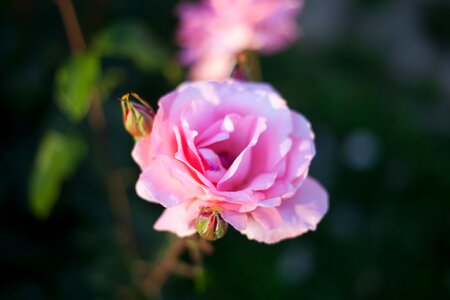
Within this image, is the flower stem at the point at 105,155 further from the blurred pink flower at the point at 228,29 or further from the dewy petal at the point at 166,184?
the dewy petal at the point at 166,184

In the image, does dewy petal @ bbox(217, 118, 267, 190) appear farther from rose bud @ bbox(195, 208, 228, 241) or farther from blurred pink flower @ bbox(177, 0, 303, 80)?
blurred pink flower @ bbox(177, 0, 303, 80)

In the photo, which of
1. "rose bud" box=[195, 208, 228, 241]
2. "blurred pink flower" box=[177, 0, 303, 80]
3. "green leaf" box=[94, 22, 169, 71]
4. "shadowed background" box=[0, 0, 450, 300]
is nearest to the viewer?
"rose bud" box=[195, 208, 228, 241]

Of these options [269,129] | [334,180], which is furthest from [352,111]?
[269,129]

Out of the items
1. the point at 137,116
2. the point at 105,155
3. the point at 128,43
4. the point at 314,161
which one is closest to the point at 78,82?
the point at 128,43

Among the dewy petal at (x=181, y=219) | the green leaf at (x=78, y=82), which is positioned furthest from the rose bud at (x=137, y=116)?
the green leaf at (x=78, y=82)

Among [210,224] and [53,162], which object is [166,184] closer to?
[210,224]

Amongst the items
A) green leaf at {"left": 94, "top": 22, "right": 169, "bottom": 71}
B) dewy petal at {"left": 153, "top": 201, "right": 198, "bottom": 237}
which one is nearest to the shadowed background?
green leaf at {"left": 94, "top": 22, "right": 169, "bottom": 71}
